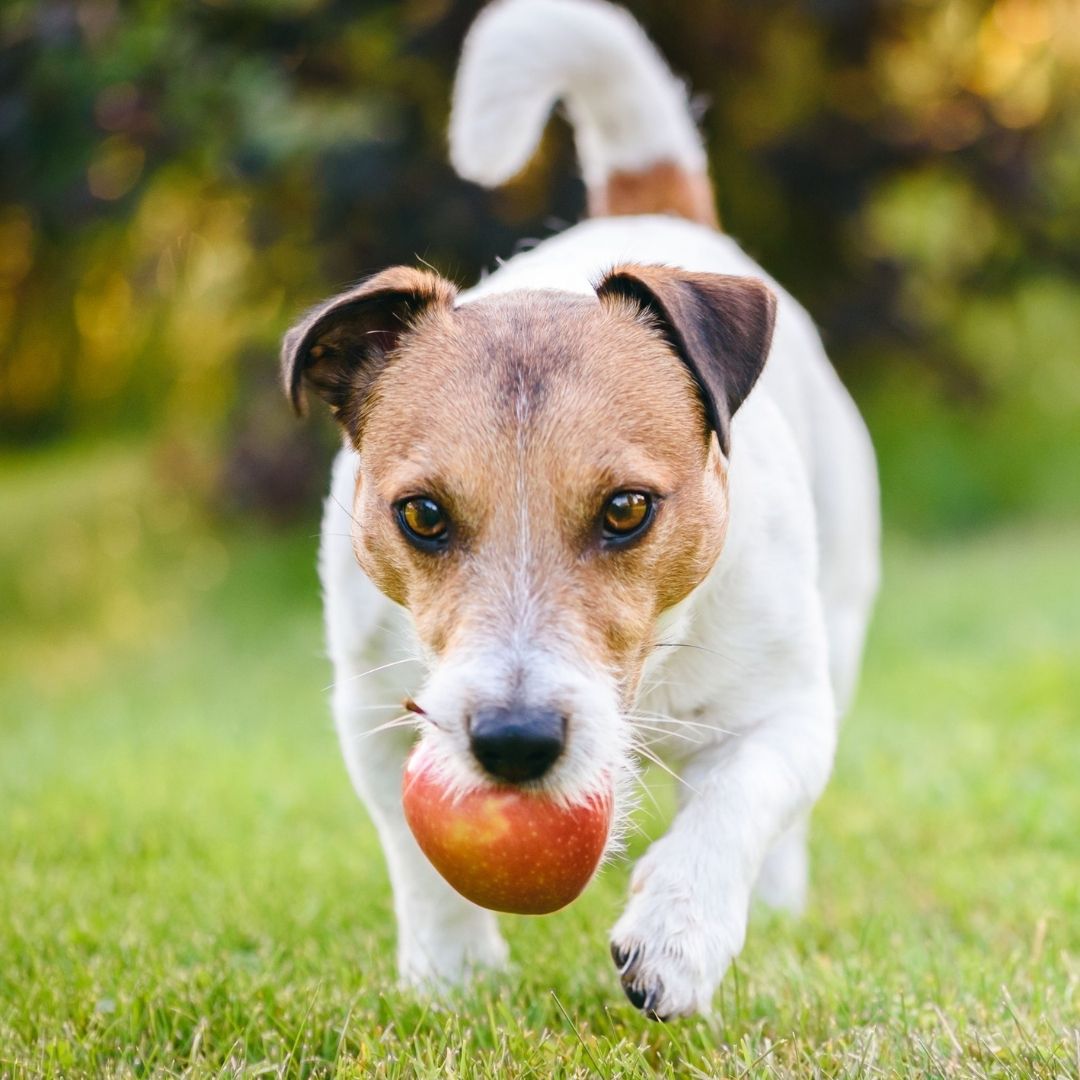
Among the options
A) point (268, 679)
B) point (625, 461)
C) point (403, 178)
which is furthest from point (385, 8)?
point (625, 461)

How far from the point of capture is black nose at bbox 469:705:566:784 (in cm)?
237

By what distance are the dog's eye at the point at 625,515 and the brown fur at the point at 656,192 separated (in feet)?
8.17

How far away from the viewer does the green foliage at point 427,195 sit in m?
8.44

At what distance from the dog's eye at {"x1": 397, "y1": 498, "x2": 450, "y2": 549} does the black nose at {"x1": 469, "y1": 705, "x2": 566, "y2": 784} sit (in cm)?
49

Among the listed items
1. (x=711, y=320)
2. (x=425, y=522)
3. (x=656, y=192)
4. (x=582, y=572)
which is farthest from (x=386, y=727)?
(x=656, y=192)

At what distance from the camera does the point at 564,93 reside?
5.03 m

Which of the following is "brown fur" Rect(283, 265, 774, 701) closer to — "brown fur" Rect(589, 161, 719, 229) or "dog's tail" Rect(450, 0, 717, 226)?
"dog's tail" Rect(450, 0, 717, 226)

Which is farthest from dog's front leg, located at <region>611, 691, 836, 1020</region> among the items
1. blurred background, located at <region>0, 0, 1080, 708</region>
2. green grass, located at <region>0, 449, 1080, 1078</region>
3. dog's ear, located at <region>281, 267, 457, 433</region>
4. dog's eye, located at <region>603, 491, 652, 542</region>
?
blurred background, located at <region>0, 0, 1080, 708</region>

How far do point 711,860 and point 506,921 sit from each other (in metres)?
1.19

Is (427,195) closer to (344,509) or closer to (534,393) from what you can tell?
(344,509)

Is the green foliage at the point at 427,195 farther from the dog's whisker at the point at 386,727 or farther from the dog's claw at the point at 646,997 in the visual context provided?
the dog's claw at the point at 646,997

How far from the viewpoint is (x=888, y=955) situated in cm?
337

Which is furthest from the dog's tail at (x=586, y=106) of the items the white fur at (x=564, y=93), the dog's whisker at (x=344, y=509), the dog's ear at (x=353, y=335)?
the dog's whisker at (x=344, y=509)

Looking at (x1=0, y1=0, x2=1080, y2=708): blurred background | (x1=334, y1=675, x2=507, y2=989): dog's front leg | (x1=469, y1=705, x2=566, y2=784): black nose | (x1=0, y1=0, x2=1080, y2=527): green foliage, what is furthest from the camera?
(x1=0, y1=0, x2=1080, y2=708): blurred background
